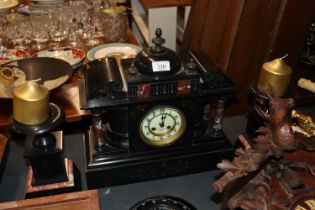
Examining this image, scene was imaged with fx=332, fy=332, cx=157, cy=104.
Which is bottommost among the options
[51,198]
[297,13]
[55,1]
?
[51,198]

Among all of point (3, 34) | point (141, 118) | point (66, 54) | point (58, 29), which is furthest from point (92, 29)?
point (141, 118)

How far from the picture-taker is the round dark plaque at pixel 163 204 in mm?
978

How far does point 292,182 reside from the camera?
2.45ft

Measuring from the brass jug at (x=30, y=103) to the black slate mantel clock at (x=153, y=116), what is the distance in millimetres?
121

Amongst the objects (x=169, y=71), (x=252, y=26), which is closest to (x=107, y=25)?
(x=252, y=26)

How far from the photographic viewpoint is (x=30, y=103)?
0.84m

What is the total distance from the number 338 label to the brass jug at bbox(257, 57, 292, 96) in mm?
300

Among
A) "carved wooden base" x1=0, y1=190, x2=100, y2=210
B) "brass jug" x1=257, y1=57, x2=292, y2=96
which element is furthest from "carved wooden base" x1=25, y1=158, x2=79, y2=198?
"brass jug" x1=257, y1=57, x2=292, y2=96

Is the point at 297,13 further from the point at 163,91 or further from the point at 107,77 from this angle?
the point at 107,77

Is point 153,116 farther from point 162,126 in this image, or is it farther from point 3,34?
point 3,34

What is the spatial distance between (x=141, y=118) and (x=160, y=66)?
17 centimetres

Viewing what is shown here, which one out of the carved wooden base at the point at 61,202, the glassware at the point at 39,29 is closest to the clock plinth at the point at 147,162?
the carved wooden base at the point at 61,202

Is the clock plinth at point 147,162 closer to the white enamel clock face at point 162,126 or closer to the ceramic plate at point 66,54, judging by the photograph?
the white enamel clock face at point 162,126

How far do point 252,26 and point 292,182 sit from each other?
0.71 meters
